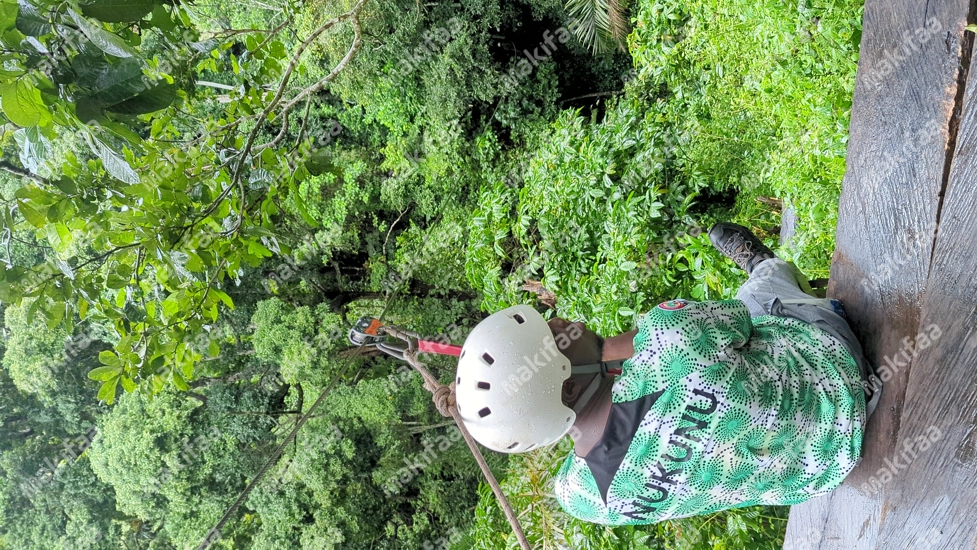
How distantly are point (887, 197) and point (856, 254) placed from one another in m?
0.18

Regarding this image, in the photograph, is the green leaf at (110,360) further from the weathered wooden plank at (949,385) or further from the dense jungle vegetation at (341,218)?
the weathered wooden plank at (949,385)

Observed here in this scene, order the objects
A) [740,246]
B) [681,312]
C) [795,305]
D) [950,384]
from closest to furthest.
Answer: [950,384] → [681,312] → [795,305] → [740,246]

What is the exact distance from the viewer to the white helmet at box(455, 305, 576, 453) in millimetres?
1347

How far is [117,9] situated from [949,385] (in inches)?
86.9

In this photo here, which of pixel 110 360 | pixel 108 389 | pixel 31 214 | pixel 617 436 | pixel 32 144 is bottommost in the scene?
pixel 108 389

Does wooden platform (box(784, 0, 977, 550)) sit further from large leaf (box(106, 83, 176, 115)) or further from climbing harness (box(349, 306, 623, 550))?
large leaf (box(106, 83, 176, 115))

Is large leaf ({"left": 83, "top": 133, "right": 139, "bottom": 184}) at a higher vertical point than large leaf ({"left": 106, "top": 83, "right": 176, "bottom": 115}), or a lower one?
lower

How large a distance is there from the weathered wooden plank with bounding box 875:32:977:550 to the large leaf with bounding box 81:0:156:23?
1965 mm

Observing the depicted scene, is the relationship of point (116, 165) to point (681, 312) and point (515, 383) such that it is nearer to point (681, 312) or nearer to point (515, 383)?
point (515, 383)

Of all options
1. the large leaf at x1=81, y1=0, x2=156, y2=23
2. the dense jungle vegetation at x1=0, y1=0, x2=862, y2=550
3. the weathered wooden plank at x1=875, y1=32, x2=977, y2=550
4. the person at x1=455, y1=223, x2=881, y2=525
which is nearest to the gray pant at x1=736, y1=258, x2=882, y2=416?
the person at x1=455, y1=223, x2=881, y2=525

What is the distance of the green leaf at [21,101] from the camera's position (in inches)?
50.6

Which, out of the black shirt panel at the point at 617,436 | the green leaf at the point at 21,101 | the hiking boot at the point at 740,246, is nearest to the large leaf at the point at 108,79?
the green leaf at the point at 21,101

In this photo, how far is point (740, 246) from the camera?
216 cm

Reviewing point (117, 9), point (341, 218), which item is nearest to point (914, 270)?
point (117, 9)
